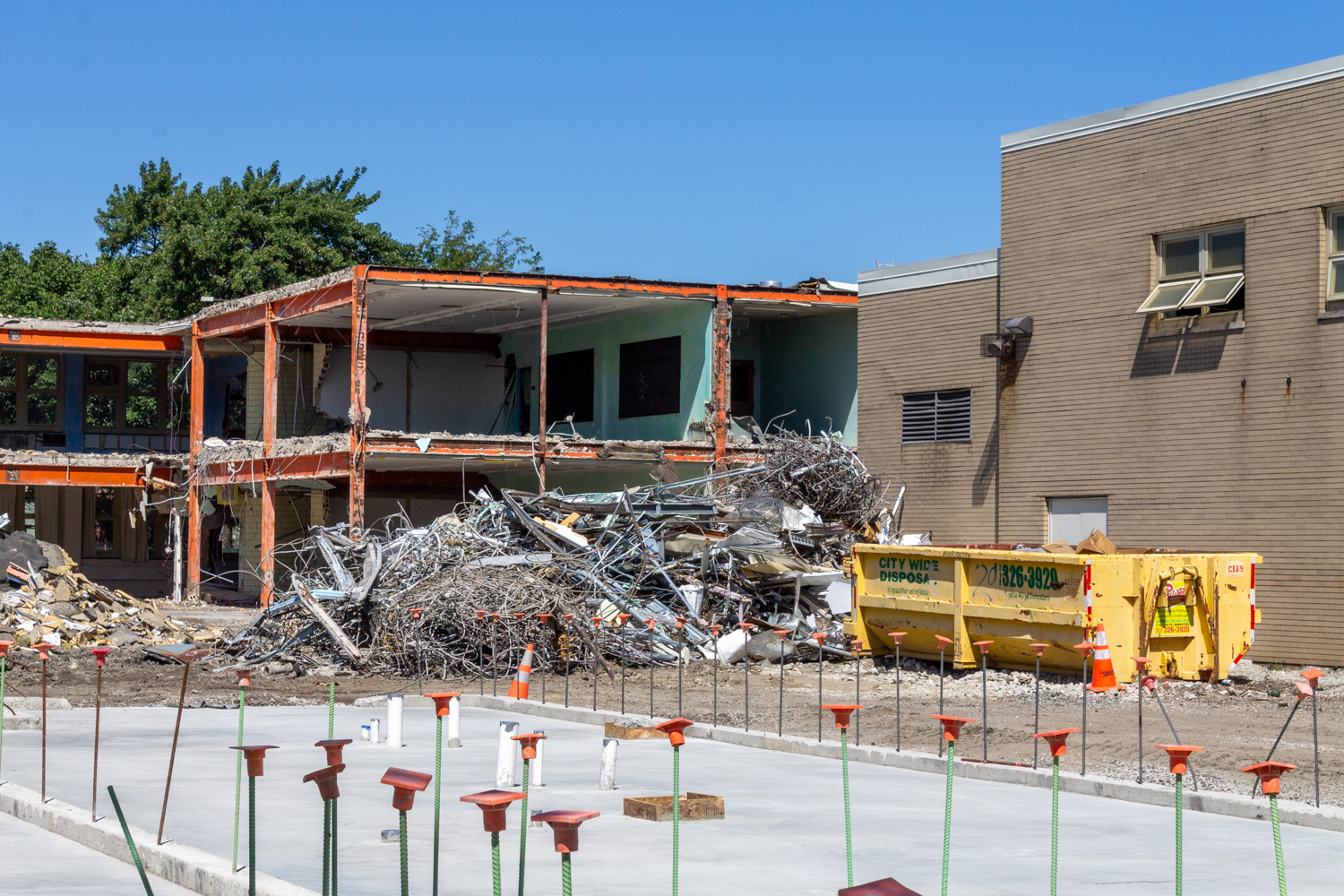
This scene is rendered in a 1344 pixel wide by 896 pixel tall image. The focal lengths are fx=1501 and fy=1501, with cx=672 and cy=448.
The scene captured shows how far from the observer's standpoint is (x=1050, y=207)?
905 inches

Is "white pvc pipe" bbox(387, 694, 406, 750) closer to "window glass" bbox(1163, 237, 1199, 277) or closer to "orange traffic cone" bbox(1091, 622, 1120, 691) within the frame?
"orange traffic cone" bbox(1091, 622, 1120, 691)

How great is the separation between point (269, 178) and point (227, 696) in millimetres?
39784

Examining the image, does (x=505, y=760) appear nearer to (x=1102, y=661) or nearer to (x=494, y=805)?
(x=494, y=805)

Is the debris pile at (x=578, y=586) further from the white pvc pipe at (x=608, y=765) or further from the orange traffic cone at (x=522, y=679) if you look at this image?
the white pvc pipe at (x=608, y=765)

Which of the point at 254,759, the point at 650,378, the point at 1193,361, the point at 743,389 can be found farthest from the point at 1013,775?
the point at 743,389

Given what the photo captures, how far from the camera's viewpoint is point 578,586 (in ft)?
74.3

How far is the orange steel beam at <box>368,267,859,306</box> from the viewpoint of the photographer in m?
30.0

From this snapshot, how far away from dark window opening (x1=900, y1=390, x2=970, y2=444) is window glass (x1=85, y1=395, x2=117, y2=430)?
26.7 m

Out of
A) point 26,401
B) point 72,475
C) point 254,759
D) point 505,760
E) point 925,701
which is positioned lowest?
point 925,701

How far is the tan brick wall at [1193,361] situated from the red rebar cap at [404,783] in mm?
16238

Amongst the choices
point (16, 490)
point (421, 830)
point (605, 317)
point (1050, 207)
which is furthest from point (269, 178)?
point (421, 830)

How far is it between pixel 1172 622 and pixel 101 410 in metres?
37.4

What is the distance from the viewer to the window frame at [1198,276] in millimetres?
20609

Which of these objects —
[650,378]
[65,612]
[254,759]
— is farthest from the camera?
[650,378]
